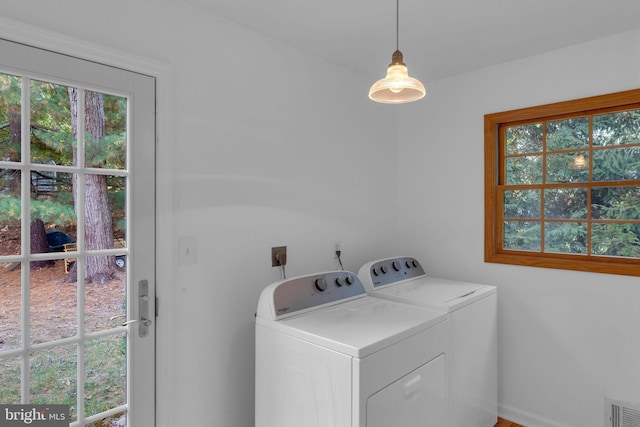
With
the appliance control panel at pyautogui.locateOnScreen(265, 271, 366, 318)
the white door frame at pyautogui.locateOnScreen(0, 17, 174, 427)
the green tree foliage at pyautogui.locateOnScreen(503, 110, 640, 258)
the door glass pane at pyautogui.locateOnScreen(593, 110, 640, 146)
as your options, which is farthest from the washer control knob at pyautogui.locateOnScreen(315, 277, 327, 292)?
the door glass pane at pyautogui.locateOnScreen(593, 110, 640, 146)

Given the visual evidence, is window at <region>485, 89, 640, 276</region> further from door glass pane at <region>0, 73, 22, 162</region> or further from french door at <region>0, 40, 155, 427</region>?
door glass pane at <region>0, 73, 22, 162</region>

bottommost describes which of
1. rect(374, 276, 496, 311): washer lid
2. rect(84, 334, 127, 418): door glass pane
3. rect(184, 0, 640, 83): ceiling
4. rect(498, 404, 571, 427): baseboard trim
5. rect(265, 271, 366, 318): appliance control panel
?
rect(498, 404, 571, 427): baseboard trim

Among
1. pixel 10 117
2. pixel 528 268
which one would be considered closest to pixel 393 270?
pixel 528 268

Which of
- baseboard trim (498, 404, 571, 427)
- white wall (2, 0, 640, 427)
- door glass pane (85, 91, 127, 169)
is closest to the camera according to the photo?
door glass pane (85, 91, 127, 169)

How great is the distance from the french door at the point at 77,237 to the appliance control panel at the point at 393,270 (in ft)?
4.34

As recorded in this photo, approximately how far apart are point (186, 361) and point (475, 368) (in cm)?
161

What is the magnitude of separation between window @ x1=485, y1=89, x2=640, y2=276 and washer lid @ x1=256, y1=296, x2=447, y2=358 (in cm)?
104

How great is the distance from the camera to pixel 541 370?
239cm

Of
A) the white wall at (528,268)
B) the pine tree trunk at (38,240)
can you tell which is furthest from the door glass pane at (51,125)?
the white wall at (528,268)

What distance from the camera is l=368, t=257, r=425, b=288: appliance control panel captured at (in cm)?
238

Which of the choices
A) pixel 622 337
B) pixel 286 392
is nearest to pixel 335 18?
pixel 286 392

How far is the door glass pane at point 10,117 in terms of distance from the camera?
132 cm

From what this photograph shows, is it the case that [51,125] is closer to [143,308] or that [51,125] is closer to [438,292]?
[143,308]

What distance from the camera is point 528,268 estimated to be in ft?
7.98
